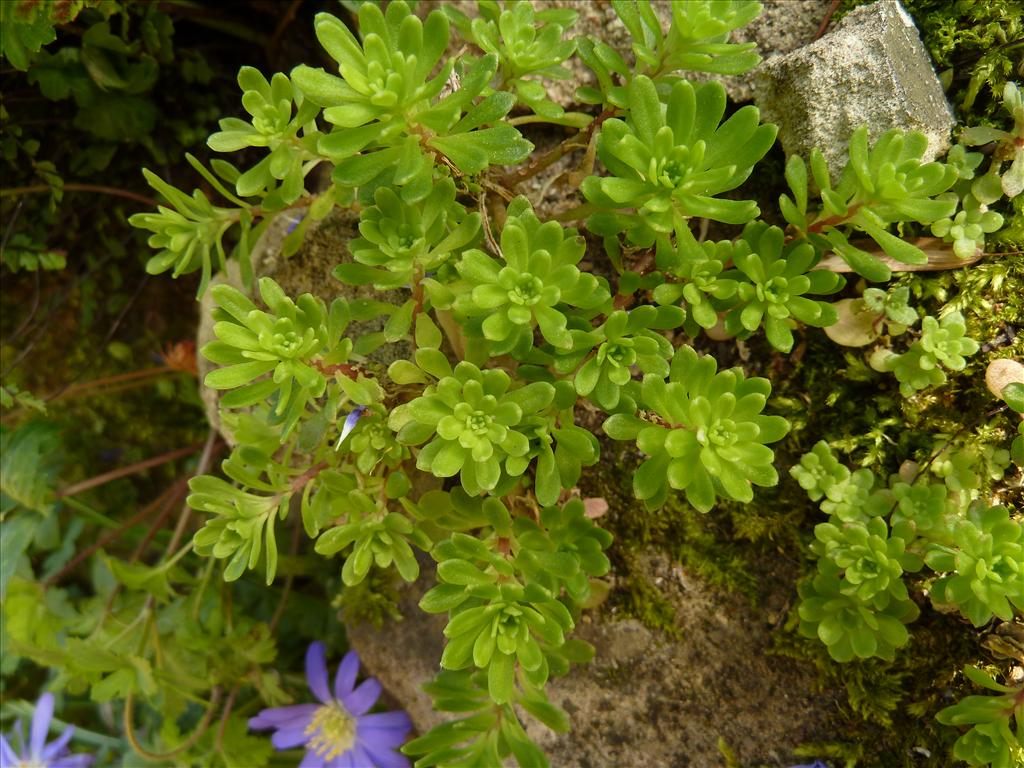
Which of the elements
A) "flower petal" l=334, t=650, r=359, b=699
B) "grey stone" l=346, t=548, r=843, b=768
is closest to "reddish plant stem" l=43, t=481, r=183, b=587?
"flower petal" l=334, t=650, r=359, b=699

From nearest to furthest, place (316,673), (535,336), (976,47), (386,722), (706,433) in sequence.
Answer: (706,433)
(976,47)
(535,336)
(386,722)
(316,673)

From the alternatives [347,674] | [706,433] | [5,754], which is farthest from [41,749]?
[706,433]

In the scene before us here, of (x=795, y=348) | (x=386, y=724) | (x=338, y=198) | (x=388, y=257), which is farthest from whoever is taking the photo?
→ (x=386, y=724)

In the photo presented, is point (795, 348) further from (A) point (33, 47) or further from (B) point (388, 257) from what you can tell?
(A) point (33, 47)

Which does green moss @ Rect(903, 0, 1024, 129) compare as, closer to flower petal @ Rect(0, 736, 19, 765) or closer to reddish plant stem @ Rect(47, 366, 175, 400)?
reddish plant stem @ Rect(47, 366, 175, 400)


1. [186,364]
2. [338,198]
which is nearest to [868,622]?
[338,198]

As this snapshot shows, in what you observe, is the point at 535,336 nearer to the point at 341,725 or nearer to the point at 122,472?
the point at 341,725

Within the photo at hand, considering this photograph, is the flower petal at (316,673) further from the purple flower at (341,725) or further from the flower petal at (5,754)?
the flower petal at (5,754)
